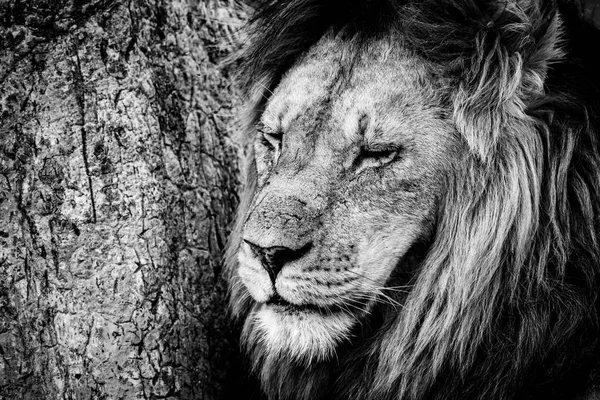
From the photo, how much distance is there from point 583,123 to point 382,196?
870mm

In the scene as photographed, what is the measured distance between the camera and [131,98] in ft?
11.1

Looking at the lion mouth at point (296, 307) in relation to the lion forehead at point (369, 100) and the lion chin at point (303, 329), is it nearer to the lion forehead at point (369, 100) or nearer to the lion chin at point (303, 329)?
the lion chin at point (303, 329)

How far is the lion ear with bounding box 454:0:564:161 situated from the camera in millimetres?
2918

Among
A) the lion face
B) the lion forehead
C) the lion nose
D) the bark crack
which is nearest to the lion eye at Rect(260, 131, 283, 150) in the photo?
the lion forehead

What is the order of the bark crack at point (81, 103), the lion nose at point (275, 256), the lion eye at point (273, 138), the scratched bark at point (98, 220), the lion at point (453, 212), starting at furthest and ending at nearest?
the lion eye at point (273, 138)
the bark crack at point (81, 103)
the scratched bark at point (98, 220)
the lion at point (453, 212)
the lion nose at point (275, 256)

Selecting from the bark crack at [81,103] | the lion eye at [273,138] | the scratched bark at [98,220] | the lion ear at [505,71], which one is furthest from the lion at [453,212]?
the bark crack at [81,103]

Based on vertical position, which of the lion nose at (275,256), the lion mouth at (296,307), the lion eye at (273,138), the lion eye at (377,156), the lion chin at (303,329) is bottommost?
the lion chin at (303,329)

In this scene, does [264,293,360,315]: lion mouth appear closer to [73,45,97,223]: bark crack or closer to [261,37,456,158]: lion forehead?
[261,37,456,158]: lion forehead

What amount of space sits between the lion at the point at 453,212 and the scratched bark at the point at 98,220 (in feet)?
1.65

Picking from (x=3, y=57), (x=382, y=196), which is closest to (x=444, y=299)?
(x=382, y=196)

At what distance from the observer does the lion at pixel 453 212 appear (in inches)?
115

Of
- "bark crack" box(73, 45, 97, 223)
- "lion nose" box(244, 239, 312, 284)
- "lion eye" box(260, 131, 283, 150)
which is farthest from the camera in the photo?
"lion eye" box(260, 131, 283, 150)

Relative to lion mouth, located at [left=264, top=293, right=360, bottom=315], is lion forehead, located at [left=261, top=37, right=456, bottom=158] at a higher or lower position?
higher

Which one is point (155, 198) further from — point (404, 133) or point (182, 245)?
point (404, 133)
